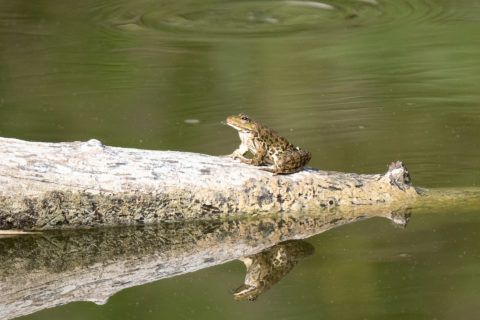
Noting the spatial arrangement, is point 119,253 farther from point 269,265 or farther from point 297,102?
point 297,102

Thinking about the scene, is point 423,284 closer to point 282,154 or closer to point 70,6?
point 282,154

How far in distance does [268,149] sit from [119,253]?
1317 millimetres

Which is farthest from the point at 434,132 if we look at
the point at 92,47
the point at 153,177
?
the point at 92,47

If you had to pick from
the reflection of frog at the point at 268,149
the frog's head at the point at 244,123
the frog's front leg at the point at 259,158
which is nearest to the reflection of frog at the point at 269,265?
the reflection of frog at the point at 268,149

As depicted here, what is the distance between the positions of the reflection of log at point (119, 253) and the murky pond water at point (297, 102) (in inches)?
5.4

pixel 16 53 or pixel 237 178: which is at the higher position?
pixel 16 53

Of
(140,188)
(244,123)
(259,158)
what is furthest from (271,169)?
(140,188)

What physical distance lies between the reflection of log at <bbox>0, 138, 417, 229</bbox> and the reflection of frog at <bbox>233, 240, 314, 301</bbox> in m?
0.47

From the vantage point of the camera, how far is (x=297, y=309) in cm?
457

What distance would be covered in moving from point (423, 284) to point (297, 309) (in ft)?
2.55

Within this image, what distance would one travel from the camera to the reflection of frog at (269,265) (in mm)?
4906

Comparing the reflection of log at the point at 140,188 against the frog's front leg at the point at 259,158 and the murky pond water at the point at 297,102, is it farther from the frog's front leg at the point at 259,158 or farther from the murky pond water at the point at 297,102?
the murky pond water at the point at 297,102

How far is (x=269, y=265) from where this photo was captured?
17.4 ft

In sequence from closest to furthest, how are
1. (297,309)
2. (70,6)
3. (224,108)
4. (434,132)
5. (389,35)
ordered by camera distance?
(297,309) → (434,132) → (224,108) → (389,35) → (70,6)
